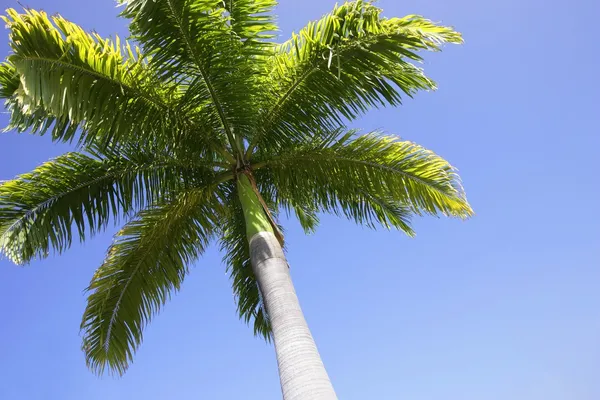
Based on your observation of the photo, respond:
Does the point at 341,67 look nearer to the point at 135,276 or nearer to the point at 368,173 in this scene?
the point at 368,173

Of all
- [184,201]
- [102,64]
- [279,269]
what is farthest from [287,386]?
[102,64]

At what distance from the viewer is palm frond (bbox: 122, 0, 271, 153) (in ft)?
20.4

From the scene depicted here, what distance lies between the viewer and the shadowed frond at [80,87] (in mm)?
5625

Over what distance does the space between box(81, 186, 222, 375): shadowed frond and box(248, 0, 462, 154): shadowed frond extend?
163cm

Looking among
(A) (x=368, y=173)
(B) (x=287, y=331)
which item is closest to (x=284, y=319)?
(B) (x=287, y=331)

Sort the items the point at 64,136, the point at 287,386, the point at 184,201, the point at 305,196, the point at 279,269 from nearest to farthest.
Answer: the point at 287,386
the point at 279,269
the point at 64,136
the point at 184,201
the point at 305,196

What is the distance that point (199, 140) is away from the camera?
7699 mm

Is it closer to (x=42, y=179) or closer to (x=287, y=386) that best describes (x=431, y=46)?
(x=287, y=386)

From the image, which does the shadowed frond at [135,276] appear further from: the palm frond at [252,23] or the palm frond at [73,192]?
the palm frond at [252,23]

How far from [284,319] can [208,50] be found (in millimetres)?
3696

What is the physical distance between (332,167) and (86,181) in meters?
3.79

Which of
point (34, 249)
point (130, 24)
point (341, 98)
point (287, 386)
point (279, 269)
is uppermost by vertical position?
point (130, 24)

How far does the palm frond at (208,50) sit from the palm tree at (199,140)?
0.02 metres

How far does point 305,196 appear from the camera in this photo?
860cm
